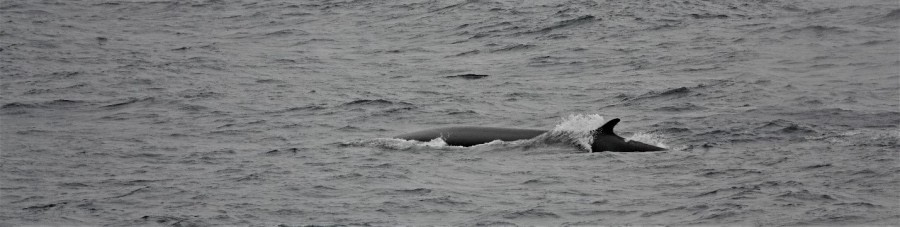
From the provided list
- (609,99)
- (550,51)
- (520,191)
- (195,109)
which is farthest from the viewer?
(550,51)

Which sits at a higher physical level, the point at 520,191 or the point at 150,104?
the point at 520,191

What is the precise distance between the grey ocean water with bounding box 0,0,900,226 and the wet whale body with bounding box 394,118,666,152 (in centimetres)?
32

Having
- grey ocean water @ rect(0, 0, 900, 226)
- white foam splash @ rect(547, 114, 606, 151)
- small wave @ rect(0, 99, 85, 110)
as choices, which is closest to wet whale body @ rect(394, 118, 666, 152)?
white foam splash @ rect(547, 114, 606, 151)

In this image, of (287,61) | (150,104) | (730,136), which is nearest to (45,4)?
(287,61)

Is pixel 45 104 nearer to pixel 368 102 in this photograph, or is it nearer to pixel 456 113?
pixel 368 102

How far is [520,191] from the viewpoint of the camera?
667 inches

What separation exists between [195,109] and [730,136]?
12.5 metres

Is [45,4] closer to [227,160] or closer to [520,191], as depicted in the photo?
[227,160]

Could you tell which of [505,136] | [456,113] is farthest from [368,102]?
[505,136]

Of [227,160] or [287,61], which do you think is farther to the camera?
[287,61]

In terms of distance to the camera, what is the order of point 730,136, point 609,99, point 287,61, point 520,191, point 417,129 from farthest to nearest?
1. point 287,61
2. point 609,99
3. point 417,129
4. point 730,136
5. point 520,191

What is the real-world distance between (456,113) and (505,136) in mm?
4438

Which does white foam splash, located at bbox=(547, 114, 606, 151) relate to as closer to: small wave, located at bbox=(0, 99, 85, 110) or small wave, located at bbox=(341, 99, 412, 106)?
small wave, located at bbox=(341, 99, 412, 106)

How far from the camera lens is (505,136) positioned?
20.6 meters
